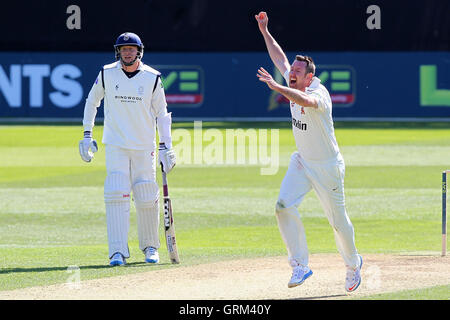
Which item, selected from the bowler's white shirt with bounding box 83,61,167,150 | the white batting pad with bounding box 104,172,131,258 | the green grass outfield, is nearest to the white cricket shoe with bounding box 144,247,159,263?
the green grass outfield

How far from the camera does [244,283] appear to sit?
920 cm

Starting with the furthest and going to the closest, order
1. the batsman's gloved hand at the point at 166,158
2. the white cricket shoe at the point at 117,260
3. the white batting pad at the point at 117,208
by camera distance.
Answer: the batsman's gloved hand at the point at 166,158
the white batting pad at the point at 117,208
the white cricket shoe at the point at 117,260

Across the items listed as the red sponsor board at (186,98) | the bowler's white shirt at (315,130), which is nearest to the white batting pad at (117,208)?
the bowler's white shirt at (315,130)

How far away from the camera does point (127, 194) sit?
10539mm

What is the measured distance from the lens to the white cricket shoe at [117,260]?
10.3 meters

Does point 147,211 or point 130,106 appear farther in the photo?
point 147,211

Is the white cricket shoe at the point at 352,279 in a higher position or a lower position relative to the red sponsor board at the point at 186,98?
lower

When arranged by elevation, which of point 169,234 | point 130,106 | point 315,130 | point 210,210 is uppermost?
point 130,106

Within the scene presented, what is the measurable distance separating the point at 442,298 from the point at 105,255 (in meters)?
4.23

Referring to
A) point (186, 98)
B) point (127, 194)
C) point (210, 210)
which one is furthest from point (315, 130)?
point (186, 98)

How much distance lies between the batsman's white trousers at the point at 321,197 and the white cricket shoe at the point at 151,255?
6.89ft

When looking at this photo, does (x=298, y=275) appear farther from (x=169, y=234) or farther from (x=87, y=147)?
(x=87, y=147)

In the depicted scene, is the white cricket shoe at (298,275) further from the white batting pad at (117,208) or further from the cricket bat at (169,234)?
the white batting pad at (117,208)

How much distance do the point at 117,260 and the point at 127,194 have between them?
2.23 ft
